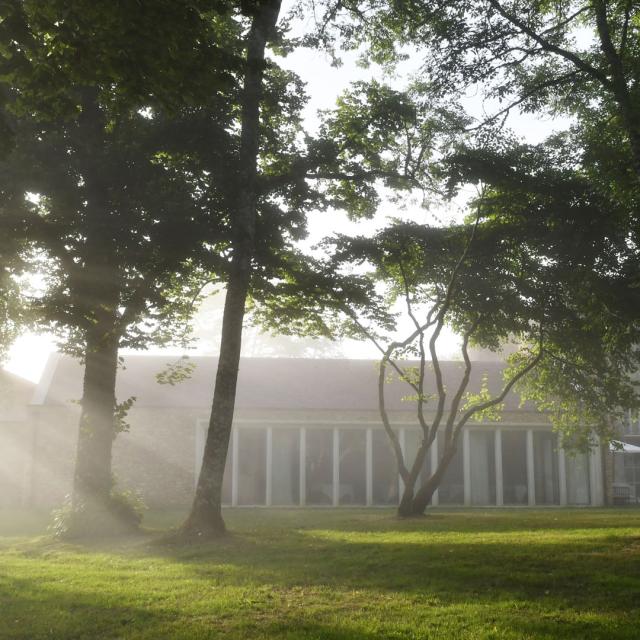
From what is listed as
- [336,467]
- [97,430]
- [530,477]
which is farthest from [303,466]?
[97,430]

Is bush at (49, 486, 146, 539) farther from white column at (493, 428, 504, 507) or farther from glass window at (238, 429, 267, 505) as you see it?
white column at (493, 428, 504, 507)

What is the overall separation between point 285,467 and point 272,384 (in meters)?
3.69

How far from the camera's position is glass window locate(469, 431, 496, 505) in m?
32.9

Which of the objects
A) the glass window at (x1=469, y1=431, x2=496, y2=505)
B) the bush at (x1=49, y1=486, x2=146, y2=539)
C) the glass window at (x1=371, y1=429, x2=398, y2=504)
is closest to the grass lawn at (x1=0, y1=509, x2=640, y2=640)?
the bush at (x1=49, y1=486, x2=146, y2=539)

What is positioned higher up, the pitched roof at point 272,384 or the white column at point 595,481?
the pitched roof at point 272,384

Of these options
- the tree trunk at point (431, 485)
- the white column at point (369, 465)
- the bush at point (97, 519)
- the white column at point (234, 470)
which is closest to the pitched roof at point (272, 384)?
the white column at point (369, 465)

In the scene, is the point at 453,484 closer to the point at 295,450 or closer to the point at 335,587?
the point at 295,450

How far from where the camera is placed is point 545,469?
33312 millimetres

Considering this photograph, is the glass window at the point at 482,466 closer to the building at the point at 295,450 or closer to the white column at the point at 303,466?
the building at the point at 295,450

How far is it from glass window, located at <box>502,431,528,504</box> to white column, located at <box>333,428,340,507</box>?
658 centimetres

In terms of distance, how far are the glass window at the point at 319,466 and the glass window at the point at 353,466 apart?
1.51 feet

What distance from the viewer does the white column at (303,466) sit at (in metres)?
31.8

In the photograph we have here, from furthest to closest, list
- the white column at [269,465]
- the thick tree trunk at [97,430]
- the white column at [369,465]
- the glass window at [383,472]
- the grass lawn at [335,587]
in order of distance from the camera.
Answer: the glass window at [383,472]
the white column at [369,465]
the white column at [269,465]
the thick tree trunk at [97,430]
the grass lawn at [335,587]

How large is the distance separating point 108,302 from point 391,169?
7640 mm
